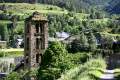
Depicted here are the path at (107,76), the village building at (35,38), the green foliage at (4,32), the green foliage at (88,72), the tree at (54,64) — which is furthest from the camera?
the green foliage at (4,32)

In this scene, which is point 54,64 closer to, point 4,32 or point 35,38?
point 35,38

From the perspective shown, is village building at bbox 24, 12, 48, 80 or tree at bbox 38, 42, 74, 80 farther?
village building at bbox 24, 12, 48, 80

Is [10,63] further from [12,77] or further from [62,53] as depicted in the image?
[62,53]

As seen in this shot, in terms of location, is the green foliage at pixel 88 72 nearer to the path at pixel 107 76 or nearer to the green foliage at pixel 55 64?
Result: the path at pixel 107 76

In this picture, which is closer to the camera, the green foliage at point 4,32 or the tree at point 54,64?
the tree at point 54,64

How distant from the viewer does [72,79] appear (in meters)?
16.4

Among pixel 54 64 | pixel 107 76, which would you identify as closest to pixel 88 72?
pixel 107 76

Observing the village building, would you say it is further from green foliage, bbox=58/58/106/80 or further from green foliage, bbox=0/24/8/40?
green foliage, bbox=0/24/8/40

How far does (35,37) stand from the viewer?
62.1m

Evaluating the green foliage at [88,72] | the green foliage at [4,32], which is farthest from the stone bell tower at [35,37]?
the green foliage at [4,32]

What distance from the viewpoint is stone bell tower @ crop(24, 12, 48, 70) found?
60.5 metres

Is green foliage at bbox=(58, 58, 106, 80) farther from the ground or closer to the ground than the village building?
farther from the ground

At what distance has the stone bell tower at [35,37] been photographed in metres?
60.5

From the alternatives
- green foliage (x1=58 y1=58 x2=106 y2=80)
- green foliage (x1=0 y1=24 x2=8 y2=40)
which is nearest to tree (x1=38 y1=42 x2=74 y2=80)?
green foliage (x1=58 y1=58 x2=106 y2=80)
